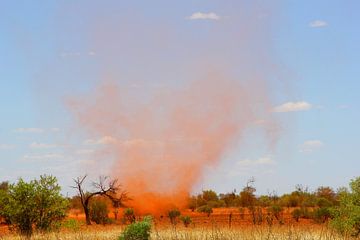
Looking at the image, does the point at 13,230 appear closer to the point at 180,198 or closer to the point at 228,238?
the point at 228,238

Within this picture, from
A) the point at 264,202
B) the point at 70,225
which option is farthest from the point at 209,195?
the point at 70,225

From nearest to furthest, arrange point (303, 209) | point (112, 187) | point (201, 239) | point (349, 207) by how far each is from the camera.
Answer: point (201, 239), point (349, 207), point (112, 187), point (303, 209)

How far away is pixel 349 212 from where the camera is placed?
27.5 m

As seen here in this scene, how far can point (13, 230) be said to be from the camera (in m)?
31.1

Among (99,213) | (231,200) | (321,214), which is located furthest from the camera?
(231,200)

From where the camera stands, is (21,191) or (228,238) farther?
(21,191)

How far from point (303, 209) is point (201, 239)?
1535 inches

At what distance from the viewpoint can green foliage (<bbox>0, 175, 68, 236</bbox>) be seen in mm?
30453

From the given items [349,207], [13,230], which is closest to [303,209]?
[349,207]

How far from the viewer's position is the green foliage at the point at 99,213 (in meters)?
53.7

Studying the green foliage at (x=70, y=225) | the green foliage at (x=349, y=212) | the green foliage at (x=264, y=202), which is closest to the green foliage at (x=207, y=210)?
the green foliage at (x=264, y=202)

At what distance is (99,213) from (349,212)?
32.0 meters

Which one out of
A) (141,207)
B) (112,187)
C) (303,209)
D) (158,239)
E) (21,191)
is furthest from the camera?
(141,207)

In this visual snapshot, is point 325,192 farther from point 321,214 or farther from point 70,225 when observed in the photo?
point 70,225
